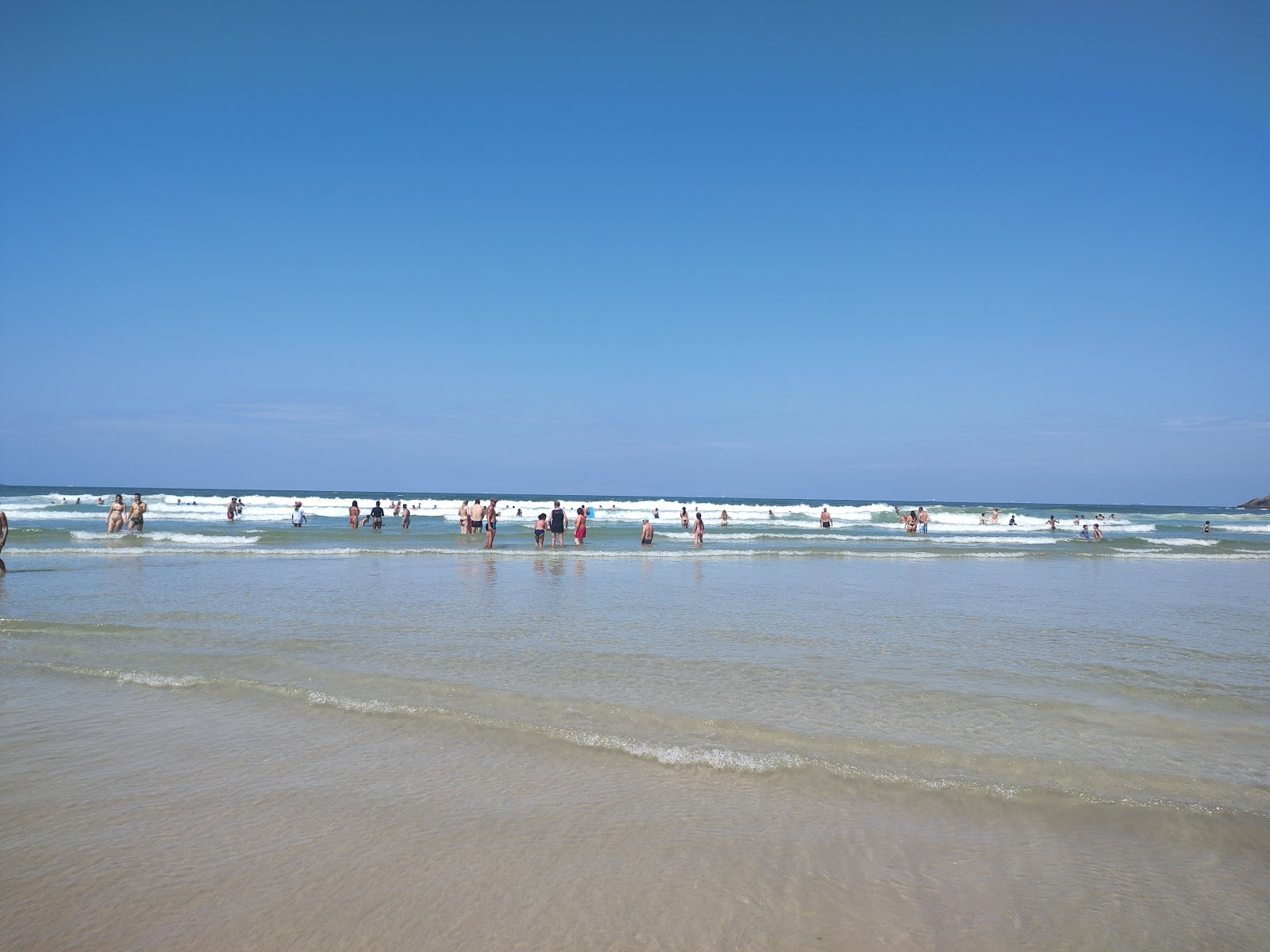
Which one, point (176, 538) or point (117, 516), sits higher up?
point (117, 516)

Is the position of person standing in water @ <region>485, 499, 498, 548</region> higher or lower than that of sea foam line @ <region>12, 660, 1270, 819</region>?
higher

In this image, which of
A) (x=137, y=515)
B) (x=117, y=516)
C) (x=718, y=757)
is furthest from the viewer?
(x=137, y=515)

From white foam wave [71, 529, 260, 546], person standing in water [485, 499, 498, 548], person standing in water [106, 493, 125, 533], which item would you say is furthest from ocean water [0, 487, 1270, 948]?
person standing in water [106, 493, 125, 533]

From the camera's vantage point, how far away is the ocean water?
12.0 feet

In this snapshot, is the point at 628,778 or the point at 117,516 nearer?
the point at 628,778

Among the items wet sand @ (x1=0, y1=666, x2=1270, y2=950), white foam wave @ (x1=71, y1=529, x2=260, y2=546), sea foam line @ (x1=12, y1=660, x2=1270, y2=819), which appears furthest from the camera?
white foam wave @ (x1=71, y1=529, x2=260, y2=546)

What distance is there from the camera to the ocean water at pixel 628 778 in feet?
12.0

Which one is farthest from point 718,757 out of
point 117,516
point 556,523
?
point 117,516

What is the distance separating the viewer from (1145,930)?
3.57m

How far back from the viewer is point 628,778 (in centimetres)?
538

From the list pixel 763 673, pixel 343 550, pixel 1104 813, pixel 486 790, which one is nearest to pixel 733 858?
pixel 486 790

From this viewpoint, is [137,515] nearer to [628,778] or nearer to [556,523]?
[556,523]

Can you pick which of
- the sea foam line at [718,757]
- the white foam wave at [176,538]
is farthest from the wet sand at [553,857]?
the white foam wave at [176,538]

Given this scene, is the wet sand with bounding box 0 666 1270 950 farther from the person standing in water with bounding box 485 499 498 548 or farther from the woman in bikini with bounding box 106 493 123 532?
the woman in bikini with bounding box 106 493 123 532
